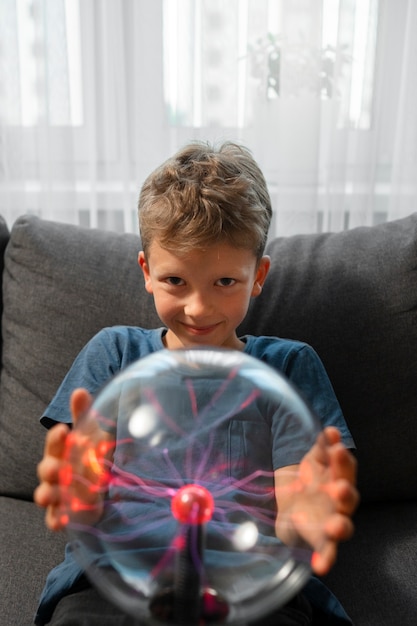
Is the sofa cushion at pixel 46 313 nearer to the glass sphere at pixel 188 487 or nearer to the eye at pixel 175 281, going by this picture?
the eye at pixel 175 281

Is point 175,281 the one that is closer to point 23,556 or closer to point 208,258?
point 208,258

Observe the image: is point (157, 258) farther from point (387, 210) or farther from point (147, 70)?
point (387, 210)

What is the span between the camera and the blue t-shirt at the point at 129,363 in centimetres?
110

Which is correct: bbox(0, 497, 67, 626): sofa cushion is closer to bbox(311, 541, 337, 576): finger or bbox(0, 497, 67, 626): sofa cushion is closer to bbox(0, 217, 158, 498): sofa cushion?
bbox(0, 217, 158, 498): sofa cushion

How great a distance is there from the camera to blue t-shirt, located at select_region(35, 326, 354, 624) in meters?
1.10

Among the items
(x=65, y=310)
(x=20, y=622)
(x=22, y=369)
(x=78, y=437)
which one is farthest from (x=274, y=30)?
(x=20, y=622)

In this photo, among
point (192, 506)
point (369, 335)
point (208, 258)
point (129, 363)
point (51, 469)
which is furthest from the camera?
point (369, 335)

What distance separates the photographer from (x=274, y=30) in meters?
1.83

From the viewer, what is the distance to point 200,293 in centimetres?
116

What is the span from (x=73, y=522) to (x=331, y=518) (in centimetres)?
30

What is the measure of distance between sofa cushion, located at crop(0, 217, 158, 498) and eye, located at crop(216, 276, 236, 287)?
0.34m

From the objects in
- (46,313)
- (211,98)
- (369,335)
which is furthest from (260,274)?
(211,98)

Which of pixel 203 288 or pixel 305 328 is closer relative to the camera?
pixel 203 288

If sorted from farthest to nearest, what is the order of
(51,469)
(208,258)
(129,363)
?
1. (129,363)
2. (208,258)
3. (51,469)
